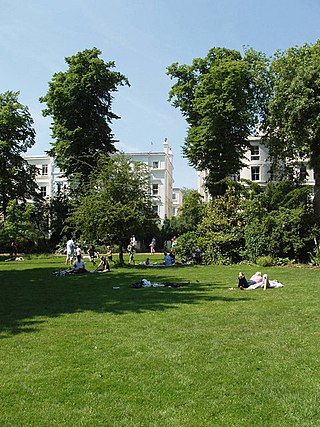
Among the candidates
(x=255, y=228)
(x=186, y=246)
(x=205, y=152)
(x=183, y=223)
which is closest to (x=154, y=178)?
(x=183, y=223)

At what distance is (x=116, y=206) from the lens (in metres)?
25.8

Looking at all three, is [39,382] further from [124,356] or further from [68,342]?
[68,342]

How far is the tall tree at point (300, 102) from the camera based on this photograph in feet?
92.9

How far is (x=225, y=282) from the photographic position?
1791 centimetres

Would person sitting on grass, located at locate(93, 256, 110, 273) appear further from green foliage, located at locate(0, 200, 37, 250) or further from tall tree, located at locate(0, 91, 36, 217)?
tall tree, located at locate(0, 91, 36, 217)

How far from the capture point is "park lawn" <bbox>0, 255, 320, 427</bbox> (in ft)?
17.1

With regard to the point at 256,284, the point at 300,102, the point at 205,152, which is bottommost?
the point at 256,284

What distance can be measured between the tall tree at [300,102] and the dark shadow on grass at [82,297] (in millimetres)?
14776

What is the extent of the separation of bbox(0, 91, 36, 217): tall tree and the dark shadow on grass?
2899 cm

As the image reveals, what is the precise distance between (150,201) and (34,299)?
47.2ft

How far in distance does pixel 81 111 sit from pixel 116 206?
19.2 metres

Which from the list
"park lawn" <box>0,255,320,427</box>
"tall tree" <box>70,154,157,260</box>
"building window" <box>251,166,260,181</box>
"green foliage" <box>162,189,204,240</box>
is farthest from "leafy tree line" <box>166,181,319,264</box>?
"building window" <box>251,166,260,181</box>

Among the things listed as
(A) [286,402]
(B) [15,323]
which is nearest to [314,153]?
(B) [15,323]

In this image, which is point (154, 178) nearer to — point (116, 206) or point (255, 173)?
point (255, 173)
